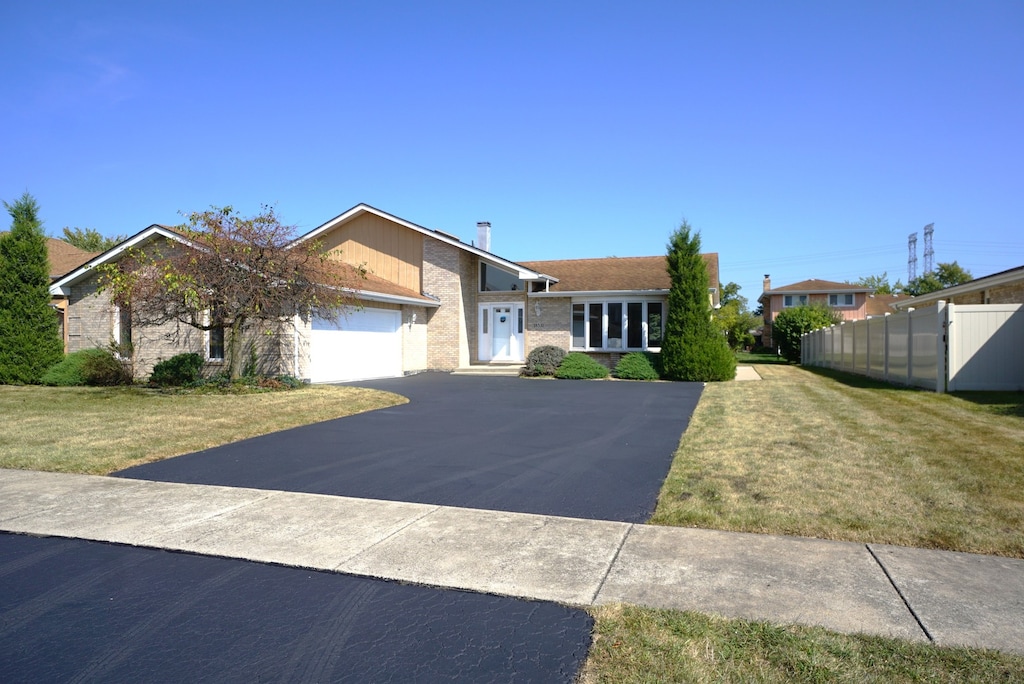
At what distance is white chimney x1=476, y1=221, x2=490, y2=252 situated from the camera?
28.3m

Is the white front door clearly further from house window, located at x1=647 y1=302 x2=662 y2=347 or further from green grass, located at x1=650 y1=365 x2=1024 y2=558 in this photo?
green grass, located at x1=650 y1=365 x2=1024 y2=558

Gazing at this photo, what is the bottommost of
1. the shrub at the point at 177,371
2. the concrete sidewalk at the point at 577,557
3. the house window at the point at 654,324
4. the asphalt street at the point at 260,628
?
the asphalt street at the point at 260,628

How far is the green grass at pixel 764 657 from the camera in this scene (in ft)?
10.3

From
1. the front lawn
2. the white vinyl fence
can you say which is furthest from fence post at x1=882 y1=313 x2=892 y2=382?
the front lawn

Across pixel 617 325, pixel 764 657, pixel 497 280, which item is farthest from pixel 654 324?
pixel 764 657

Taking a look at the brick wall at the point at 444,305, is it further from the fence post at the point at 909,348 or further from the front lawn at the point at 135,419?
the fence post at the point at 909,348

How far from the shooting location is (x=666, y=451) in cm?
882

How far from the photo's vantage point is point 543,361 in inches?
905

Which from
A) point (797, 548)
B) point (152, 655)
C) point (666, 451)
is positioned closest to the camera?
point (152, 655)

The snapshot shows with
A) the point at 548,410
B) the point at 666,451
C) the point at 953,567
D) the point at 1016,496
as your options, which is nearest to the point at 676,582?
the point at 953,567

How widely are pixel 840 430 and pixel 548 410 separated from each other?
18.0ft

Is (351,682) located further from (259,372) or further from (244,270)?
(259,372)

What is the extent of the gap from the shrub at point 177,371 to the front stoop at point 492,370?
898 centimetres

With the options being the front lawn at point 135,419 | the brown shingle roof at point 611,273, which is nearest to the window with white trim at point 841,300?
the brown shingle roof at point 611,273
